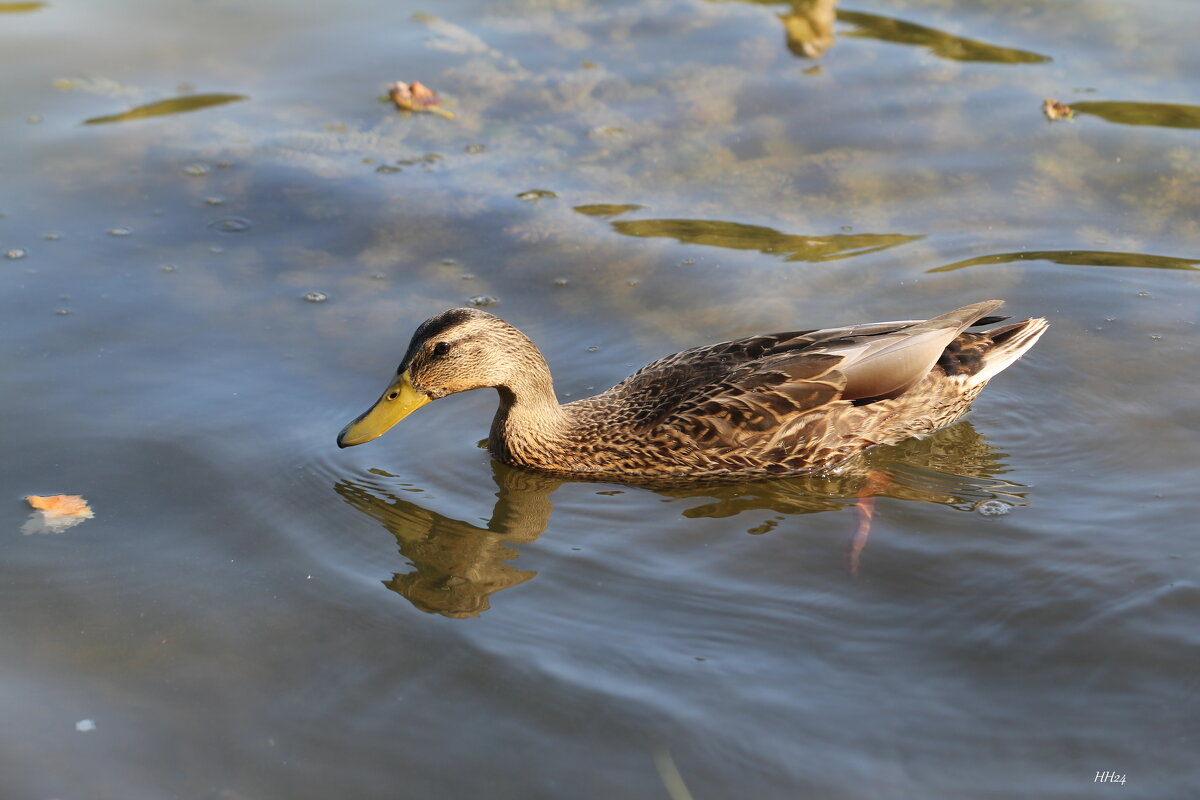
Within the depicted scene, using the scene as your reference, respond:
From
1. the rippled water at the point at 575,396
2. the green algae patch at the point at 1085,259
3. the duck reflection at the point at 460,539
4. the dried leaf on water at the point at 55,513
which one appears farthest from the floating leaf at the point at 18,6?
the green algae patch at the point at 1085,259

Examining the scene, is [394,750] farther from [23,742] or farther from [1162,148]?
[1162,148]

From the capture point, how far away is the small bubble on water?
5.79 metres

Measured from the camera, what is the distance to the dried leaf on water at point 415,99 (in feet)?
32.1

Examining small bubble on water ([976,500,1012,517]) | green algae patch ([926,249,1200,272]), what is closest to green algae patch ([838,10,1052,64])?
green algae patch ([926,249,1200,272])

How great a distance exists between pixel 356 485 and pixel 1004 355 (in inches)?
135

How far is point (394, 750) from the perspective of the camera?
4.45 meters

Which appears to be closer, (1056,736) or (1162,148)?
(1056,736)

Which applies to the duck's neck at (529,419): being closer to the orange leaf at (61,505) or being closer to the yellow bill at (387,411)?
the yellow bill at (387,411)

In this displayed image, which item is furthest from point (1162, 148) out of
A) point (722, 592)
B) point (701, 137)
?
point (722, 592)

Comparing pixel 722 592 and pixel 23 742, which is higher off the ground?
pixel 722 592

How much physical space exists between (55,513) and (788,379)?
361cm

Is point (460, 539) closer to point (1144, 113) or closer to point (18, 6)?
point (1144, 113)

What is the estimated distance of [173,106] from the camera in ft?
33.1

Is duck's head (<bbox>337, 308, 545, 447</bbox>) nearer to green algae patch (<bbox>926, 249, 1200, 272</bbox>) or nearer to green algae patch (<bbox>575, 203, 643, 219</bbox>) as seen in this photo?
green algae patch (<bbox>575, 203, 643, 219</bbox>)
